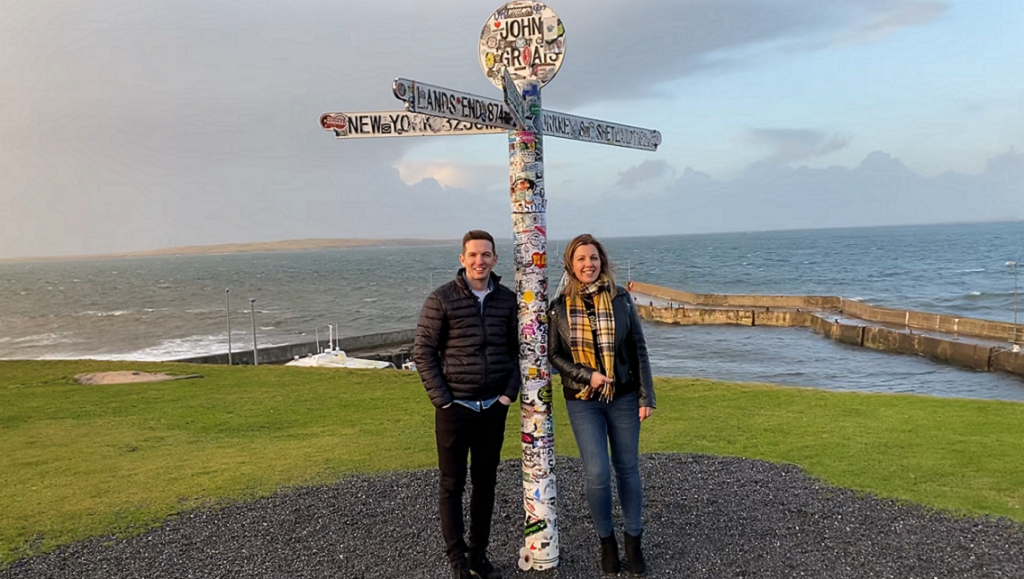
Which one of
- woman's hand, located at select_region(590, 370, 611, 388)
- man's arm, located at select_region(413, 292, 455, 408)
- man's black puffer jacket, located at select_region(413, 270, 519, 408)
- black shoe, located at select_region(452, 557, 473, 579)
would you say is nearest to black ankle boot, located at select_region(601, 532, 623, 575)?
black shoe, located at select_region(452, 557, 473, 579)

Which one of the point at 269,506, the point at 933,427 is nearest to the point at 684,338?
the point at 933,427

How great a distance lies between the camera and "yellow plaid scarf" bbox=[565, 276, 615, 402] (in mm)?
4070

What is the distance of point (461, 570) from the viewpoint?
4.18m

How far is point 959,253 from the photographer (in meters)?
123

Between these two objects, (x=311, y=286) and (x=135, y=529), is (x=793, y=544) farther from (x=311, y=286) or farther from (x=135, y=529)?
(x=311, y=286)

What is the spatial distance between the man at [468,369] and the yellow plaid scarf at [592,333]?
345mm

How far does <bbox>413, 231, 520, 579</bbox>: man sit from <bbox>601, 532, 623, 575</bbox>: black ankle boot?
638 millimetres

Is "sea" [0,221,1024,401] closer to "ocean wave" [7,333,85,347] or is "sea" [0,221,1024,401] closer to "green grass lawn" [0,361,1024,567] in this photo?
"ocean wave" [7,333,85,347]

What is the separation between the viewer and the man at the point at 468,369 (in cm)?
406

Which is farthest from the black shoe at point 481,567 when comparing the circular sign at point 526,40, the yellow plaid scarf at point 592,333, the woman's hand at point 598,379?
the circular sign at point 526,40

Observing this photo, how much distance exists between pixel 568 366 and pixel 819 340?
41976 mm

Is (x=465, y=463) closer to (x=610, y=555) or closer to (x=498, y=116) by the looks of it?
(x=610, y=555)

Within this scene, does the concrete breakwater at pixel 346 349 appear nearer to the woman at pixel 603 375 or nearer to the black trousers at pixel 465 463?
the black trousers at pixel 465 463

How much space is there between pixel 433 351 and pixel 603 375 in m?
0.96
